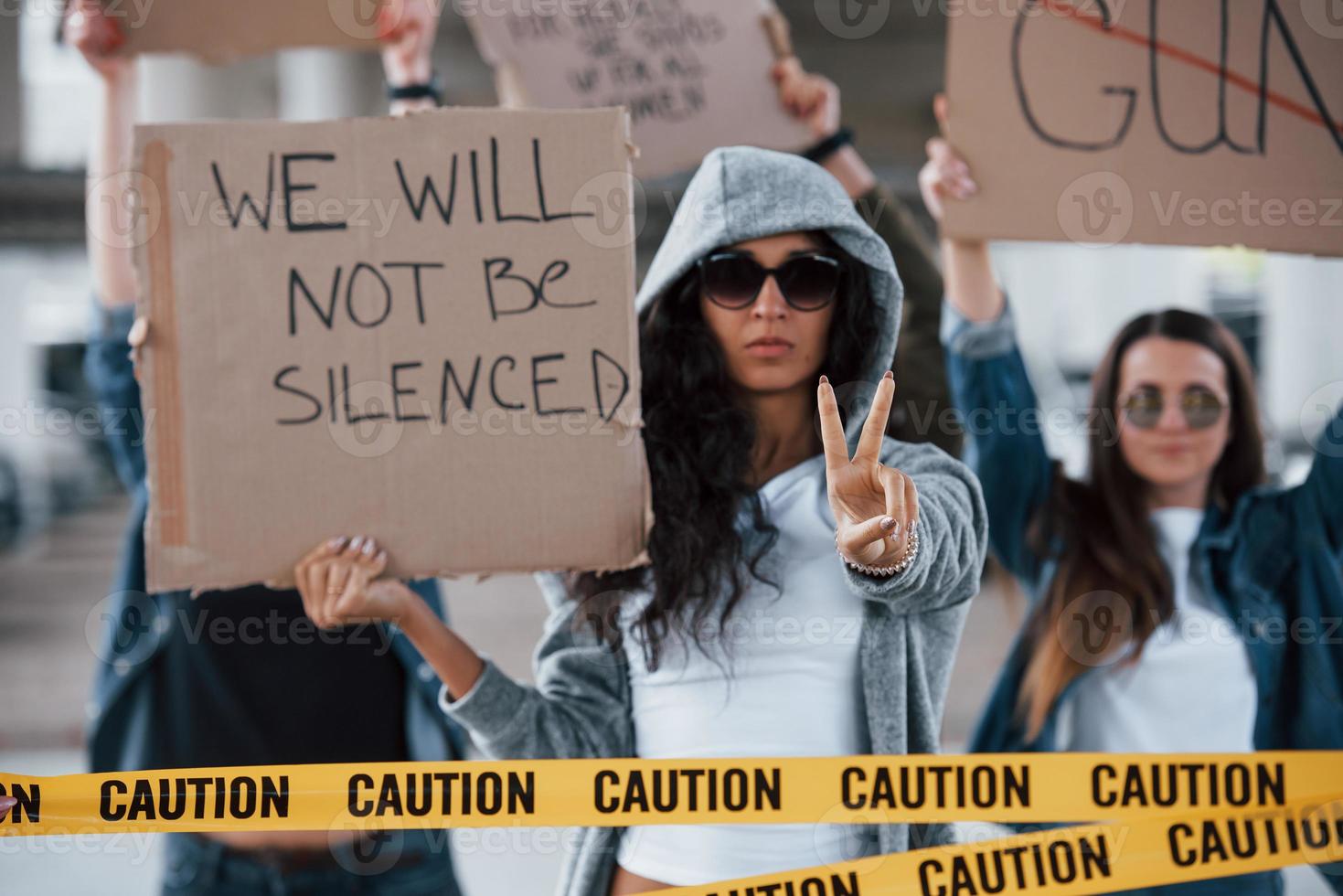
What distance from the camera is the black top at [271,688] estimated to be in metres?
2.26

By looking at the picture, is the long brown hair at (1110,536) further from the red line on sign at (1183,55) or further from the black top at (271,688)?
the black top at (271,688)

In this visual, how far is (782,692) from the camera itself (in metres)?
1.71

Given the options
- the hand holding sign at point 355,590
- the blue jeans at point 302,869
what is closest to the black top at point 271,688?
the blue jeans at point 302,869

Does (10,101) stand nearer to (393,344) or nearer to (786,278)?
(393,344)

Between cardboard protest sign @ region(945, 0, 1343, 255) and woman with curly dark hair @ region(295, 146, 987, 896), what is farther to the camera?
cardboard protest sign @ region(945, 0, 1343, 255)

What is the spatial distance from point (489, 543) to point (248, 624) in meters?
0.78

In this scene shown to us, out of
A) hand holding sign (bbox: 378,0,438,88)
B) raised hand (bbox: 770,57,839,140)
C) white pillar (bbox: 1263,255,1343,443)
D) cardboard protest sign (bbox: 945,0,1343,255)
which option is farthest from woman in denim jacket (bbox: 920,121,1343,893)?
white pillar (bbox: 1263,255,1343,443)

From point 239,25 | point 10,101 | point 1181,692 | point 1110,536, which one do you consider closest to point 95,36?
point 239,25

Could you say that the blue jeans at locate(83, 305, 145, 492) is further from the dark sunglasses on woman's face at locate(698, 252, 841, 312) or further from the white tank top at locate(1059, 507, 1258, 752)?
the white tank top at locate(1059, 507, 1258, 752)

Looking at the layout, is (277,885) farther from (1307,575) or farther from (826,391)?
(1307,575)

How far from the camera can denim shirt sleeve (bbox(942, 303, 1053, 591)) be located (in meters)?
2.27

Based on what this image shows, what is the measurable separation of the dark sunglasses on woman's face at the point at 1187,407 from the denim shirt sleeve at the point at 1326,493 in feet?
0.62

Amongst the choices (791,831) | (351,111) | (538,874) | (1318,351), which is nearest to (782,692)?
(791,831)

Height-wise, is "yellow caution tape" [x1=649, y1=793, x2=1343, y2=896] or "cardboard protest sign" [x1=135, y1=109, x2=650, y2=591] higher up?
"cardboard protest sign" [x1=135, y1=109, x2=650, y2=591]
